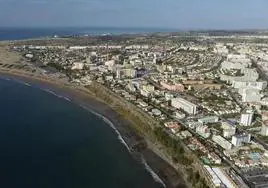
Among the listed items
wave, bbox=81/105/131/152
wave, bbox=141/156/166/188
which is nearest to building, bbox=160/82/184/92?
wave, bbox=81/105/131/152

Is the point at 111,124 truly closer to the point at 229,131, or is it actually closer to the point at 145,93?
the point at 145,93

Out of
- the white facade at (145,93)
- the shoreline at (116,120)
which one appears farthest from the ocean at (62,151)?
the white facade at (145,93)

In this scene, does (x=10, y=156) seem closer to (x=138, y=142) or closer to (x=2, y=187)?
(x=2, y=187)

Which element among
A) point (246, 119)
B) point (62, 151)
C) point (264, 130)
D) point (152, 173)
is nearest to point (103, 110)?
point (62, 151)

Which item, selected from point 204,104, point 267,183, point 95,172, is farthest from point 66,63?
point 267,183

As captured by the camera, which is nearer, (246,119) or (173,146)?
(173,146)

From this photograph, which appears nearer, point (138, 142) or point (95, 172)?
point (95, 172)

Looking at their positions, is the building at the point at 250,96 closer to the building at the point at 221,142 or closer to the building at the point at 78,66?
the building at the point at 221,142
